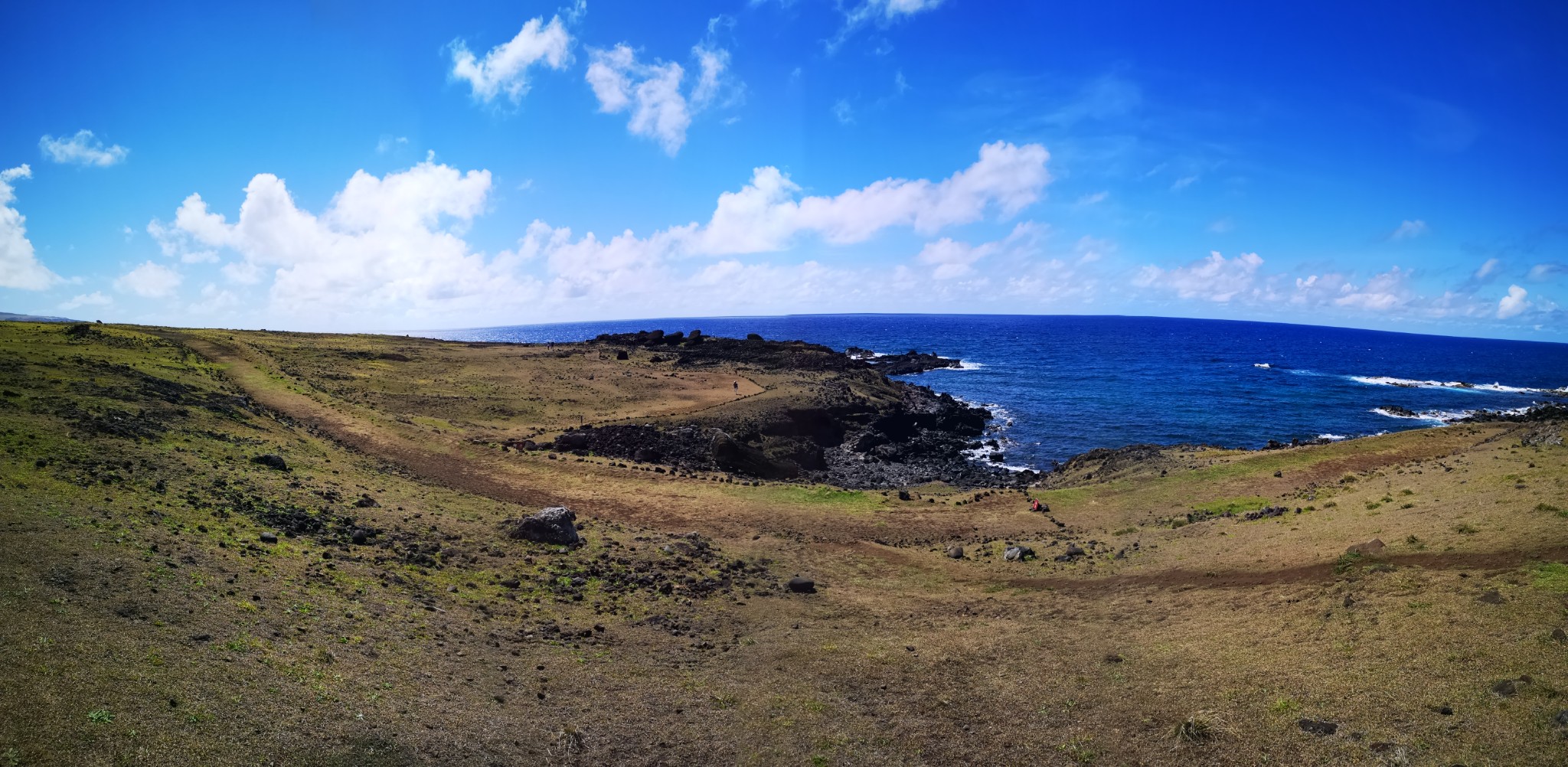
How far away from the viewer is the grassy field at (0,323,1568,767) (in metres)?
9.64

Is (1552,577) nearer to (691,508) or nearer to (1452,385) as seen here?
(691,508)

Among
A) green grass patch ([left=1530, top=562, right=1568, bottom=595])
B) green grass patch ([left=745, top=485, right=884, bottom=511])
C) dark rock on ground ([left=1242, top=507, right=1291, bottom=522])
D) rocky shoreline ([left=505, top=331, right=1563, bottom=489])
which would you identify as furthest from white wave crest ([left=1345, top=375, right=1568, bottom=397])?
green grass patch ([left=1530, top=562, right=1568, bottom=595])

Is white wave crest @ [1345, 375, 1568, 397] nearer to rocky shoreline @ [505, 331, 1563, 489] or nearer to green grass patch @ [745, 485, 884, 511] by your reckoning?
rocky shoreline @ [505, 331, 1563, 489]

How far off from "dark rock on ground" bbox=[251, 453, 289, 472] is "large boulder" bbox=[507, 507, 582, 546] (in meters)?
8.13

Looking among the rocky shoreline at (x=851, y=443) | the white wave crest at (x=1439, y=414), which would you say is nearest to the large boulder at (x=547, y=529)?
the rocky shoreline at (x=851, y=443)

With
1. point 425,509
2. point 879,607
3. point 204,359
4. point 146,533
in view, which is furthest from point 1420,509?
point 204,359

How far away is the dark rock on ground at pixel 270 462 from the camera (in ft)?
70.6

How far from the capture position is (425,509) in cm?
2153

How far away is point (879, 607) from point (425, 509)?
1445cm

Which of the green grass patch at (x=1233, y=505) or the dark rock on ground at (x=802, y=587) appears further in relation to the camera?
the green grass patch at (x=1233, y=505)

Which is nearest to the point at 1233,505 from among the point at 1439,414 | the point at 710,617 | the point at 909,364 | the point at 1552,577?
the point at 1552,577

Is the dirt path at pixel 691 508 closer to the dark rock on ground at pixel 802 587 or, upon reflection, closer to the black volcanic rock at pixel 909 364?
the dark rock on ground at pixel 802 587

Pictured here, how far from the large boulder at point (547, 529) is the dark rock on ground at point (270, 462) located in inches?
320

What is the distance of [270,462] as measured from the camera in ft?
71.3
